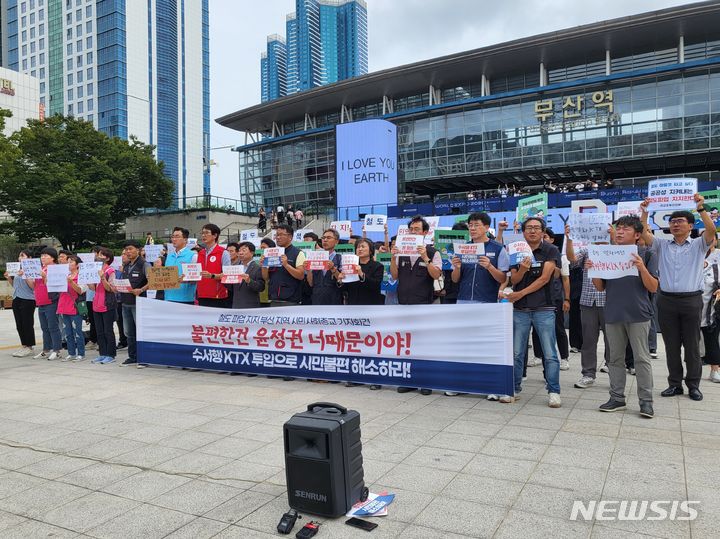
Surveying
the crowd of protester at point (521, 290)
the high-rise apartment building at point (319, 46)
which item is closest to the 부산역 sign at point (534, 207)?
the crowd of protester at point (521, 290)

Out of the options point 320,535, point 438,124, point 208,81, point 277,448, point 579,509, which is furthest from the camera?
point 208,81

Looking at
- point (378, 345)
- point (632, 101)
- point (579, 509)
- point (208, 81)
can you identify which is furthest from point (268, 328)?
point (208, 81)

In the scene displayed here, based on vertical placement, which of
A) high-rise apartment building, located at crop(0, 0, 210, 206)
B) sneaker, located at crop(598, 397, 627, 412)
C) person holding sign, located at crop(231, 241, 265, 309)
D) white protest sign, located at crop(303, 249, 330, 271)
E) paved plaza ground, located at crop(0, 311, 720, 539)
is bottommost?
paved plaza ground, located at crop(0, 311, 720, 539)

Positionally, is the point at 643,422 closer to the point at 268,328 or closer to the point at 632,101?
the point at 268,328

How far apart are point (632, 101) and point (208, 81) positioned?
85.3 m

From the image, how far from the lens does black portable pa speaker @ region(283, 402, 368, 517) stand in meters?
2.95

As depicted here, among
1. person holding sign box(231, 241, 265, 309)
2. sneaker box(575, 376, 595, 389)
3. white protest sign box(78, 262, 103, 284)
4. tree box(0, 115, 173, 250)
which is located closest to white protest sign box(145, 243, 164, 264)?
white protest sign box(78, 262, 103, 284)

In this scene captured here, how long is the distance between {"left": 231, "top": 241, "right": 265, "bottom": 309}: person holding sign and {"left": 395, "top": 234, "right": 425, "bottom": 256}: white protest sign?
231cm

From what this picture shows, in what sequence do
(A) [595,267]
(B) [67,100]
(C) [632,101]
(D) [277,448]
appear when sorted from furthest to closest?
(B) [67,100] < (C) [632,101] < (A) [595,267] < (D) [277,448]

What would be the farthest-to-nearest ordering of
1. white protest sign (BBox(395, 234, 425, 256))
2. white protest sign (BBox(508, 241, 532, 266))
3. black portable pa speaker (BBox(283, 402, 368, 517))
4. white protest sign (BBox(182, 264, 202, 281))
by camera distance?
white protest sign (BBox(182, 264, 202, 281)) < white protest sign (BBox(395, 234, 425, 256)) < white protest sign (BBox(508, 241, 532, 266)) < black portable pa speaker (BBox(283, 402, 368, 517))

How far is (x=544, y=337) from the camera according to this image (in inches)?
216

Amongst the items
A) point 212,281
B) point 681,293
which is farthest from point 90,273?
point 681,293

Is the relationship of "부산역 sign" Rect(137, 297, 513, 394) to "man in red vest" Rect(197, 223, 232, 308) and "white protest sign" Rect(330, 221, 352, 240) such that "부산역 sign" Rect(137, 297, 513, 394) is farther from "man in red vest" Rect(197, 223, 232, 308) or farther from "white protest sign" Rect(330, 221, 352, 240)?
"white protest sign" Rect(330, 221, 352, 240)

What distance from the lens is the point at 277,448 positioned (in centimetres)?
436
